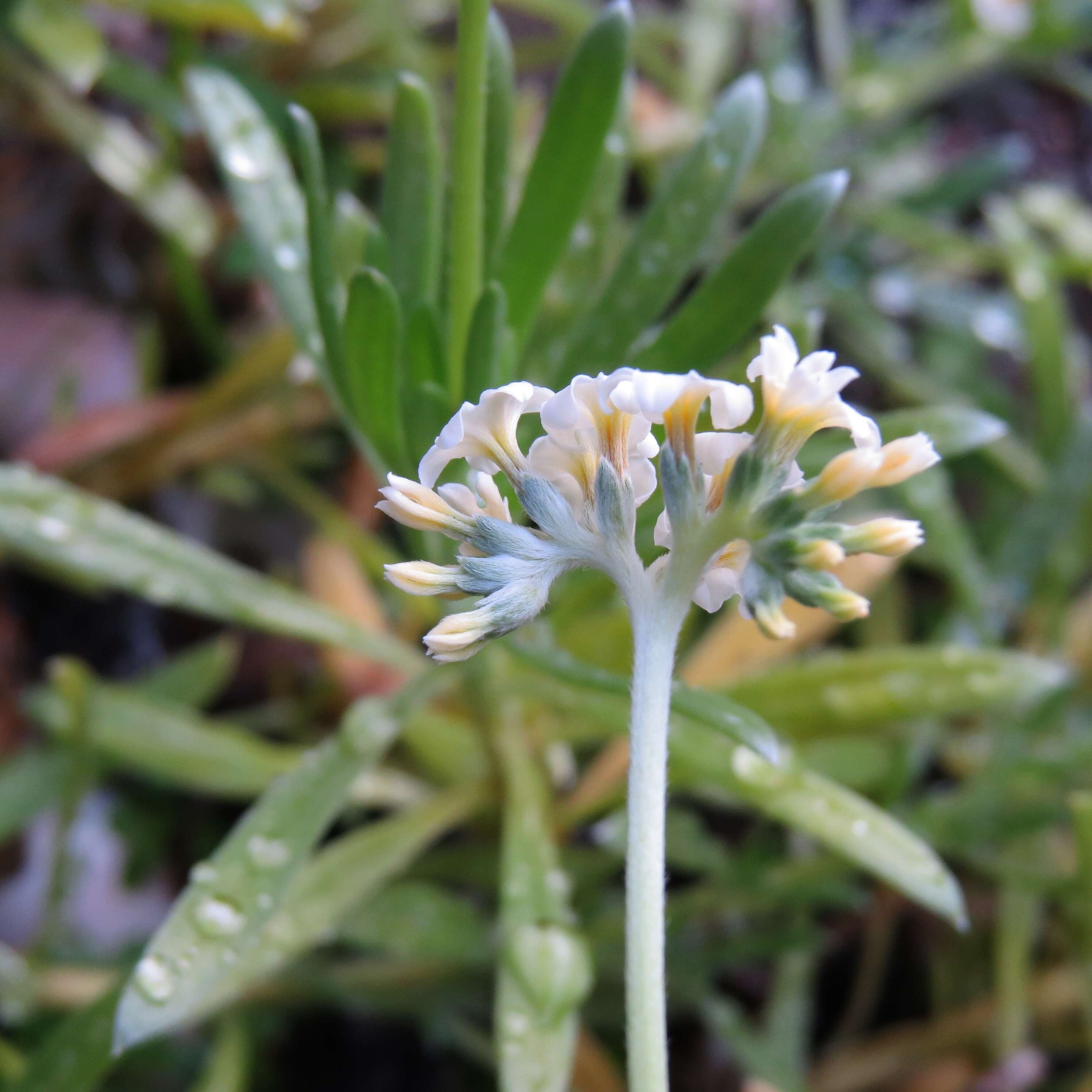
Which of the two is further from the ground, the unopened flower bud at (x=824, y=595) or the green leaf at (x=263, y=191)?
the green leaf at (x=263, y=191)

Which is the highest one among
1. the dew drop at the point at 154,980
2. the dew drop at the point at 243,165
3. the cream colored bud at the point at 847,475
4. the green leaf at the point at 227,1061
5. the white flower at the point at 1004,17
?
the dew drop at the point at 243,165

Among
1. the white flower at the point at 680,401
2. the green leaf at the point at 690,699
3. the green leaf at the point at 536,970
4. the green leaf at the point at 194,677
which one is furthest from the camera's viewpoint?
the green leaf at the point at 194,677

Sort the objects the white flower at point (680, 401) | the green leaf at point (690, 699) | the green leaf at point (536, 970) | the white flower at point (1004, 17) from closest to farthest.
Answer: the white flower at point (680, 401), the green leaf at point (690, 699), the green leaf at point (536, 970), the white flower at point (1004, 17)

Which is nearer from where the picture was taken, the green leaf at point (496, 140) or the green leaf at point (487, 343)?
the green leaf at point (487, 343)

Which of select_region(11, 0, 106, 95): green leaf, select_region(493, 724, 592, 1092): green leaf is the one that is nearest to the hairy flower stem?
select_region(493, 724, 592, 1092): green leaf

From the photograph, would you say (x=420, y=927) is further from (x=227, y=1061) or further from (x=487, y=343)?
(x=487, y=343)

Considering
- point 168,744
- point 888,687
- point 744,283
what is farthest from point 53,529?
point 888,687

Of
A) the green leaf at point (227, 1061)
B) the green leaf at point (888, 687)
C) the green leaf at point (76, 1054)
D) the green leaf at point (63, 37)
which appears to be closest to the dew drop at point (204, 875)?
the green leaf at point (76, 1054)

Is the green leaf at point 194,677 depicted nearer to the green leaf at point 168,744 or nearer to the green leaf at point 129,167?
the green leaf at point 168,744
